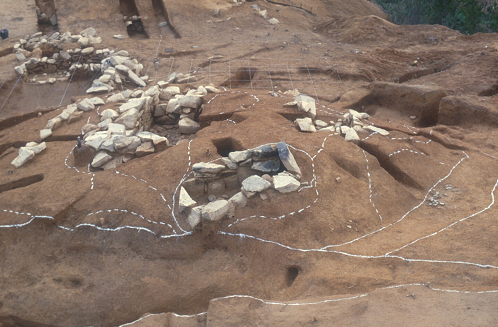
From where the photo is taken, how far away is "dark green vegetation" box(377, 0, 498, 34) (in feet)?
58.5

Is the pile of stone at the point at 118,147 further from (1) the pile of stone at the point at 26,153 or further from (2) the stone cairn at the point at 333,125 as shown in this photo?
(2) the stone cairn at the point at 333,125

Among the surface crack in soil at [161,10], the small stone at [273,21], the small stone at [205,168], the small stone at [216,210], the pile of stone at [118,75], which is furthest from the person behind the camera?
the small stone at [273,21]

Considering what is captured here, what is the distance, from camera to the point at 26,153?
20.7 feet

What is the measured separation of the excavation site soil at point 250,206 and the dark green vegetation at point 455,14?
9802 millimetres

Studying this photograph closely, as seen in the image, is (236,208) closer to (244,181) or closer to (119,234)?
(244,181)

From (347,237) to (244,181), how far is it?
5.21 feet

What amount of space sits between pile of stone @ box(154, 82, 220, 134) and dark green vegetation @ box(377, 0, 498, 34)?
15.5m

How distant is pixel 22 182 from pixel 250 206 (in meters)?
3.82

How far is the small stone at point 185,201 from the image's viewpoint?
501 centimetres

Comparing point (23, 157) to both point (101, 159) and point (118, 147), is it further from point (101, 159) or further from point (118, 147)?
point (118, 147)

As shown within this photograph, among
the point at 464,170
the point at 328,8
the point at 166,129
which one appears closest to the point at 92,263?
the point at 166,129

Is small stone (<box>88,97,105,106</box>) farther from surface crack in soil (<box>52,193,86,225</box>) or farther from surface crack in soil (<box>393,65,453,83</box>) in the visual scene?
surface crack in soil (<box>393,65,453,83</box>)

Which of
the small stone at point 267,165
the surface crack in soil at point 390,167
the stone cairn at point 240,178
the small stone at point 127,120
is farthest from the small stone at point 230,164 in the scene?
the small stone at point 127,120

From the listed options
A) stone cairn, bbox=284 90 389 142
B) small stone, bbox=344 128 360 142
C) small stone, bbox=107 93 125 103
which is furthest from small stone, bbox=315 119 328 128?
small stone, bbox=107 93 125 103
